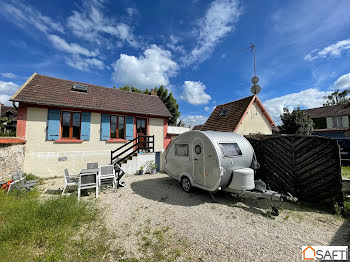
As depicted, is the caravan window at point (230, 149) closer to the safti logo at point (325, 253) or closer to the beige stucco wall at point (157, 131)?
the safti logo at point (325, 253)

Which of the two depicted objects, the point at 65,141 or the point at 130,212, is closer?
the point at 130,212

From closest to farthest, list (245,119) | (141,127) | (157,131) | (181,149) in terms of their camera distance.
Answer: (181,149) < (141,127) < (157,131) < (245,119)

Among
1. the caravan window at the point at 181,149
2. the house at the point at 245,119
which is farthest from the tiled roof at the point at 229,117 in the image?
the caravan window at the point at 181,149

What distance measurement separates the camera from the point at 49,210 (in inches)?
161

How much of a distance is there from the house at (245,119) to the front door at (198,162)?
24.0 ft

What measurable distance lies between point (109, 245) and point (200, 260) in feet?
6.29

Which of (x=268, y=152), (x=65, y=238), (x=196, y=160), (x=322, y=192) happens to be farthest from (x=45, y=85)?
(x=322, y=192)

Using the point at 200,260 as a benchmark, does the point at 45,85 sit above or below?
above

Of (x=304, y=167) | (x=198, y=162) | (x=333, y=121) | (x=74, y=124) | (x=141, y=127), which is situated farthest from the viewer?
(x=333, y=121)

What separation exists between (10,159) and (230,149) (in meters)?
9.58

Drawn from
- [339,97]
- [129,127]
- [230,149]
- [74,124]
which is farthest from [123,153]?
[339,97]

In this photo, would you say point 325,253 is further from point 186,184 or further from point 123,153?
point 123,153

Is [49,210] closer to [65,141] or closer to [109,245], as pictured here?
[109,245]

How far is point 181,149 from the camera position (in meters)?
6.40
